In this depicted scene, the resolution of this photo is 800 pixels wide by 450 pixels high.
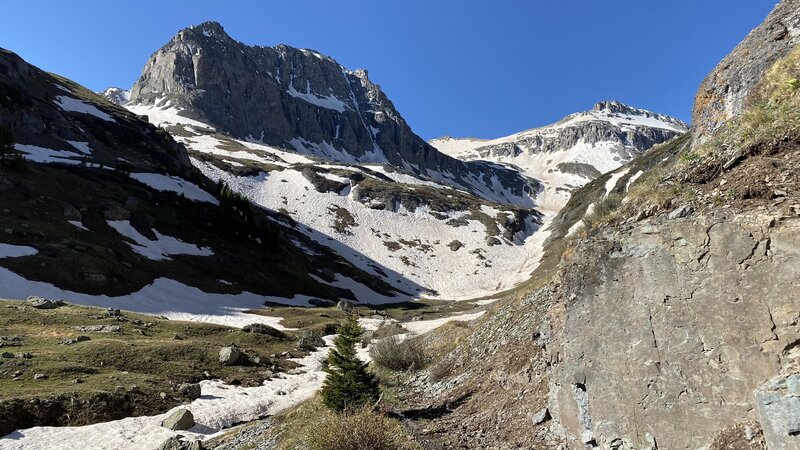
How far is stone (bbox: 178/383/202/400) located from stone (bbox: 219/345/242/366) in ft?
15.8

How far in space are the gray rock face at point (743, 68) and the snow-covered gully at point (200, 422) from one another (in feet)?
70.8

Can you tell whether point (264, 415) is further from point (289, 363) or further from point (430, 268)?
point (430, 268)

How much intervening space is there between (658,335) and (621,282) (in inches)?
41.6

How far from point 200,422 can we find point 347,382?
11.6 metres

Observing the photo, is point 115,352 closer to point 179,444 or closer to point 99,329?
point 99,329

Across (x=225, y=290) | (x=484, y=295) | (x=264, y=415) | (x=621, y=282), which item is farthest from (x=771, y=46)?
(x=484, y=295)

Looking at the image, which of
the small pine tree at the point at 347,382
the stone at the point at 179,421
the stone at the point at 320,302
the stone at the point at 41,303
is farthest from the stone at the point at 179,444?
the stone at the point at 320,302

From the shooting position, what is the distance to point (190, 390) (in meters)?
23.7

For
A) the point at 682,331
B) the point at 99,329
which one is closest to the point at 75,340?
the point at 99,329

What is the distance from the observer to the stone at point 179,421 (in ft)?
64.0

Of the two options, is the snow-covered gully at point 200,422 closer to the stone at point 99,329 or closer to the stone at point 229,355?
the stone at point 229,355

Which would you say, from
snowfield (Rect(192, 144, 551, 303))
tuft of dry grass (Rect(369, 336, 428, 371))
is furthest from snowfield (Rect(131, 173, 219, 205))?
tuft of dry grass (Rect(369, 336, 428, 371))

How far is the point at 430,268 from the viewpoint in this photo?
10075 cm

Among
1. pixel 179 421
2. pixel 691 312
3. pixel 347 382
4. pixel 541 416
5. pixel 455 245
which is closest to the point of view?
pixel 691 312
